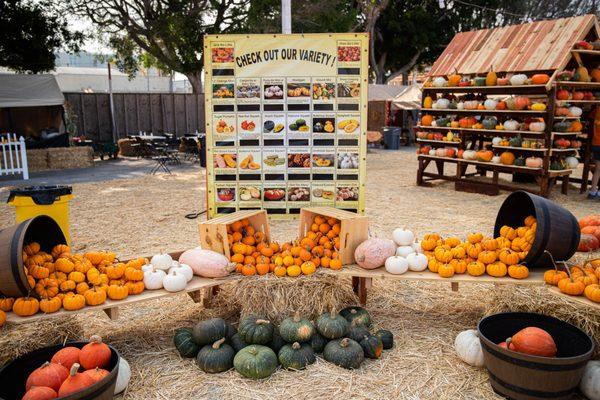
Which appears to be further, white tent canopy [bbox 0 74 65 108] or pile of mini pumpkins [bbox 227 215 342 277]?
white tent canopy [bbox 0 74 65 108]

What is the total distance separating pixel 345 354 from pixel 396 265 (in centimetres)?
103

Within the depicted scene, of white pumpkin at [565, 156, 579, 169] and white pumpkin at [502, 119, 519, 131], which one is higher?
white pumpkin at [502, 119, 519, 131]

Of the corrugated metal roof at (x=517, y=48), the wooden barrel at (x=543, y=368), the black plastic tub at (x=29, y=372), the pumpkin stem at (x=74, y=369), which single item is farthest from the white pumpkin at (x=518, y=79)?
the pumpkin stem at (x=74, y=369)

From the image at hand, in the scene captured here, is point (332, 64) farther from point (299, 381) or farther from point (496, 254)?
point (299, 381)

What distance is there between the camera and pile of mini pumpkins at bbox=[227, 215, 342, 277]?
4.70 m

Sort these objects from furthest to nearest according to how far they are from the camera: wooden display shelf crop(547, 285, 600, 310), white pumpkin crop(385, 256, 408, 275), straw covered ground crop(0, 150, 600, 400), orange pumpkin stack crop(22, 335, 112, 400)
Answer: white pumpkin crop(385, 256, 408, 275) → wooden display shelf crop(547, 285, 600, 310) → straw covered ground crop(0, 150, 600, 400) → orange pumpkin stack crop(22, 335, 112, 400)

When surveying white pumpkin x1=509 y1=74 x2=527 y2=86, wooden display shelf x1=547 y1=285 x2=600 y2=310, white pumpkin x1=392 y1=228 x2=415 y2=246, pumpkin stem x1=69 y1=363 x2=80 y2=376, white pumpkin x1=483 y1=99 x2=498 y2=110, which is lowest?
pumpkin stem x1=69 y1=363 x2=80 y2=376

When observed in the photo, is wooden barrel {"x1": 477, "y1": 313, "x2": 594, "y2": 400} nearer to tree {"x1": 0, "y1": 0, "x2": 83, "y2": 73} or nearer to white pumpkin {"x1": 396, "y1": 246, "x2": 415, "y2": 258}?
white pumpkin {"x1": 396, "y1": 246, "x2": 415, "y2": 258}

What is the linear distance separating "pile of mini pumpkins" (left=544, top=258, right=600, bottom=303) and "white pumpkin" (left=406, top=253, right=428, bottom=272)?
104 cm

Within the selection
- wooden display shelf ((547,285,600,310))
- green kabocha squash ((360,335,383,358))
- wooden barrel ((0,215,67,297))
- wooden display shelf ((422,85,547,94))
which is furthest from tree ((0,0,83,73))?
wooden display shelf ((547,285,600,310))

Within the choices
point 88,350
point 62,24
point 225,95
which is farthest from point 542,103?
point 62,24

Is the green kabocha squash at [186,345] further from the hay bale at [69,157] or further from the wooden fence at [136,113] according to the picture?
the wooden fence at [136,113]

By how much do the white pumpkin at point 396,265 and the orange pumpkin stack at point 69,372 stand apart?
8.17ft

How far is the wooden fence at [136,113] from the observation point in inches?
874
